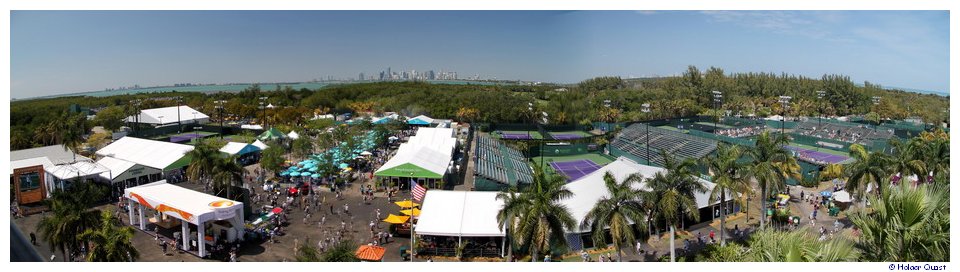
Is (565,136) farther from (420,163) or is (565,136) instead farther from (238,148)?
(238,148)

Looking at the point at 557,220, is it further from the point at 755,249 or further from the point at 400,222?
the point at 755,249

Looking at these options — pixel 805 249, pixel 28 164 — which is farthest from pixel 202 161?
pixel 805 249

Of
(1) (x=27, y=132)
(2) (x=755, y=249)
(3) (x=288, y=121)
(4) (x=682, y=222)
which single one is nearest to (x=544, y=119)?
(3) (x=288, y=121)

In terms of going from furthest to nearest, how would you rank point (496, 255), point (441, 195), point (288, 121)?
point (288, 121) < point (441, 195) < point (496, 255)

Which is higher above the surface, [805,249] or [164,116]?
[164,116]

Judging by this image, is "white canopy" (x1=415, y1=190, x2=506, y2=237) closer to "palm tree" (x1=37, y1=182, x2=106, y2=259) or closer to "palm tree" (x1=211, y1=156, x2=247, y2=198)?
"palm tree" (x1=211, y1=156, x2=247, y2=198)
